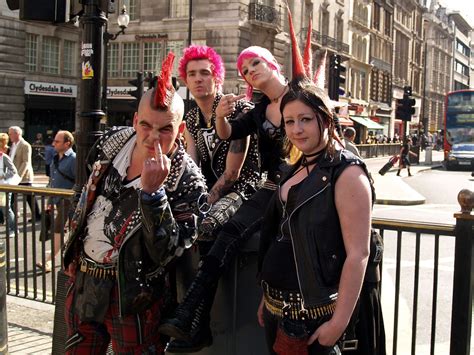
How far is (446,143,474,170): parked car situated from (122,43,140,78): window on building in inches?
762

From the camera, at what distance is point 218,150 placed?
381 centimetres

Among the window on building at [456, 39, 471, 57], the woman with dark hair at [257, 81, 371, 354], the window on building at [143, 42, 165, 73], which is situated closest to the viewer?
the woman with dark hair at [257, 81, 371, 354]

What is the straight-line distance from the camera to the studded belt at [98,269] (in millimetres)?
2830

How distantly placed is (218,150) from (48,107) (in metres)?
30.1

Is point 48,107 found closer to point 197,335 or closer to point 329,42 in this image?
point 329,42

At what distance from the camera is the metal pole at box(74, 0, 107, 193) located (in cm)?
440

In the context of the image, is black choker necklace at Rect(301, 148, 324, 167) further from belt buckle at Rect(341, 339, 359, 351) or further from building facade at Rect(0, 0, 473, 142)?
building facade at Rect(0, 0, 473, 142)

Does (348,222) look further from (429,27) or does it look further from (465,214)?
(429,27)

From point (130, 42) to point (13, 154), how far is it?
26.3m

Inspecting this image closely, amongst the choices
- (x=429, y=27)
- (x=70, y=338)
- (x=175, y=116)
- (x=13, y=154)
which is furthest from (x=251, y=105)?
(x=429, y=27)

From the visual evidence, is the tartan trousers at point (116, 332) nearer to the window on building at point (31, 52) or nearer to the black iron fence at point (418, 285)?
the black iron fence at point (418, 285)

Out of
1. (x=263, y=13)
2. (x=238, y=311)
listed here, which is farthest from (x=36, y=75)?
(x=238, y=311)

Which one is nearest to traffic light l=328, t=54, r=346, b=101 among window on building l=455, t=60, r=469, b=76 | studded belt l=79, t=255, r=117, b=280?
studded belt l=79, t=255, r=117, b=280

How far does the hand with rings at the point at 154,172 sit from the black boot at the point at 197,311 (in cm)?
69
